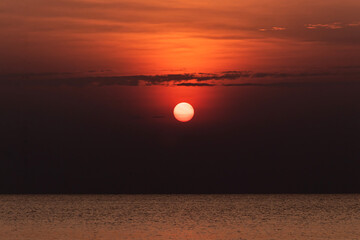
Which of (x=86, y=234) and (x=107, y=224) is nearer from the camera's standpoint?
(x=86, y=234)

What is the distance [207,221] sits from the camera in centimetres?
7531

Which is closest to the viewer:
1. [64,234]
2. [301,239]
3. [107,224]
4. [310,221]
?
[301,239]

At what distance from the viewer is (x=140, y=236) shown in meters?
58.8

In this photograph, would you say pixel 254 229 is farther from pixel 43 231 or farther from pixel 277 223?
pixel 43 231

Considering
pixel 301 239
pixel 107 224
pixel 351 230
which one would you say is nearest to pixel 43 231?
pixel 107 224

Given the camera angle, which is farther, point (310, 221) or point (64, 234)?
point (310, 221)

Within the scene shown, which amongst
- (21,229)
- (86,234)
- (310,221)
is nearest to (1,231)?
(21,229)

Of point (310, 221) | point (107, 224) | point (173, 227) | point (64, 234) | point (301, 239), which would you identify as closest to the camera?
point (301, 239)

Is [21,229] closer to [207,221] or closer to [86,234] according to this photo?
[86,234]

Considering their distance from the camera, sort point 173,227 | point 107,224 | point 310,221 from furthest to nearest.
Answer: point 310,221
point 107,224
point 173,227

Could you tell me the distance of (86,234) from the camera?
196ft

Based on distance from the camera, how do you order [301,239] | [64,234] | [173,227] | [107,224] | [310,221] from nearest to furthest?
[301,239], [64,234], [173,227], [107,224], [310,221]

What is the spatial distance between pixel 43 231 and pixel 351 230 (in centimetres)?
2892

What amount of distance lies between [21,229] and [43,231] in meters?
3.27
